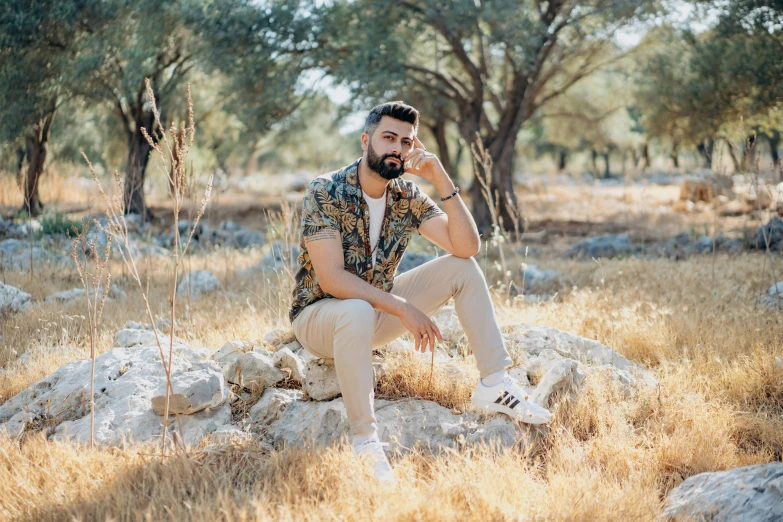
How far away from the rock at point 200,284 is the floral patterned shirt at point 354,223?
3313mm

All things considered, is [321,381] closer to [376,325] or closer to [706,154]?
[376,325]

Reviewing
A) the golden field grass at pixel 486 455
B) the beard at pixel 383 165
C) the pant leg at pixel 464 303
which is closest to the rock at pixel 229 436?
the golden field grass at pixel 486 455

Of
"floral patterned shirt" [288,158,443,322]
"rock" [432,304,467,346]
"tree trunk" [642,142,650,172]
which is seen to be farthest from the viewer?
"tree trunk" [642,142,650,172]

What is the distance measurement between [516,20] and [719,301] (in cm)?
666

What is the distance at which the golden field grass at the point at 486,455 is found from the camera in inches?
96.8

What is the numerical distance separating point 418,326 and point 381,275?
465 mm

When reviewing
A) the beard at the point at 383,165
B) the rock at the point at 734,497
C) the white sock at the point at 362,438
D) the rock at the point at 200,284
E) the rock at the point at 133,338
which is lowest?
the rock at the point at 734,497

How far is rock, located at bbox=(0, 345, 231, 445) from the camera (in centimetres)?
328

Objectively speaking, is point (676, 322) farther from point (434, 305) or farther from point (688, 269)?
point (688, 269)

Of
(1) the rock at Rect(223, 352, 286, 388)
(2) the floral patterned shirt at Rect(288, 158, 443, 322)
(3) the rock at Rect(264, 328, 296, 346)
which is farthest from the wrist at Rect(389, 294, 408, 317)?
(3) the rock at Rect(264, 328, 296, 346)

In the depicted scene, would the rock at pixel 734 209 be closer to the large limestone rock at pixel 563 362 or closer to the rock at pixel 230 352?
the large limestone rock at pixel 563 362

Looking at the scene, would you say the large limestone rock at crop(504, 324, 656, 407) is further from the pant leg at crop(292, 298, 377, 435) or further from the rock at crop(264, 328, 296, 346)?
the rock at crop(264, 328, 296, 346)

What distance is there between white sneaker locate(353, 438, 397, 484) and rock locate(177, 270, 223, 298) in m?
3.84

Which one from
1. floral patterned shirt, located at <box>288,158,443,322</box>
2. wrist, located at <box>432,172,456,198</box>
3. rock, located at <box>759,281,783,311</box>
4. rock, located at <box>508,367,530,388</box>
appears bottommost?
rock, located at <box>508,367,530,388</box>
